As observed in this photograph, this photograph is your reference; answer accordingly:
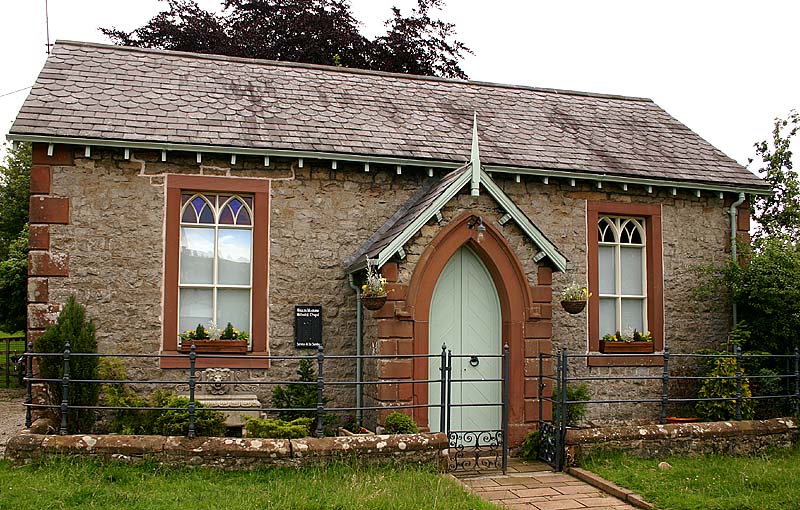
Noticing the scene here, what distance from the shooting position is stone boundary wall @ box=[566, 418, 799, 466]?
33.8ft

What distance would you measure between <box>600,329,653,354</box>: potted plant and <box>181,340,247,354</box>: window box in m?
5.71

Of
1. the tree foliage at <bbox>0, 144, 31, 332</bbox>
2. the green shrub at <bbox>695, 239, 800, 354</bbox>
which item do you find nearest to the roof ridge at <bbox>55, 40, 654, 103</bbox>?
the green shrub at <bbox>695, 239, 800, 354</bbox>

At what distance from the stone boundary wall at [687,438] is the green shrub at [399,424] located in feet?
6.51

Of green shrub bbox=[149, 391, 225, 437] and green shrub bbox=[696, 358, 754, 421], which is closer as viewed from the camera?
green shrub bbox=[149, 391, 225, 437]

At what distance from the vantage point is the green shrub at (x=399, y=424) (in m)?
10.0

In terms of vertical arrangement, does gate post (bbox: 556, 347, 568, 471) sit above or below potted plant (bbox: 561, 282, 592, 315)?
below

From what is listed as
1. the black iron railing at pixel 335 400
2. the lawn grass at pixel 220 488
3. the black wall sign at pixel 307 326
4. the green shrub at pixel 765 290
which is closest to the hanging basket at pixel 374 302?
the black iron railing at pixel 335 400

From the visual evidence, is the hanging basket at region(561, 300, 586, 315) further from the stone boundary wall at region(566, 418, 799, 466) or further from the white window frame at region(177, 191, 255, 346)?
the white window frame at region(177, 191, 255, 346)

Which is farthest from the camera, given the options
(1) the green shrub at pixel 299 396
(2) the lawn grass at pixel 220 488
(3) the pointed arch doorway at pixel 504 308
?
(1) the green shrub at pixel 299 396

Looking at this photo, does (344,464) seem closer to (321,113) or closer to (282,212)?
(282,212)

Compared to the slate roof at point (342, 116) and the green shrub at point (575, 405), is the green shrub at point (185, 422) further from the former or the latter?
the green shrub at point (575, 405)

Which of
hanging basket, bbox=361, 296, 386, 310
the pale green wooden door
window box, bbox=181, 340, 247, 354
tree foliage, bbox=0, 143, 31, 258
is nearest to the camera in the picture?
hanging basket, bbox=361, 296, 386, 310

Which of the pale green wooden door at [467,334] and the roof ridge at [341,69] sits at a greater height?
the roof ridge at [341,69]

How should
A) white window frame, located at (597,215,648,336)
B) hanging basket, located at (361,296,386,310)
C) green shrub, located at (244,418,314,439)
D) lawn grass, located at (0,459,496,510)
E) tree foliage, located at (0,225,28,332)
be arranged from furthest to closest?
tree foliage, located at (0,225,28,332) → white window frame, located at (597,215,648,336) → hanging basket, located at (361,296,386,310) → green shrub, located at (244,418,314,439) → lawn grass, located at (0,459,496,510)
